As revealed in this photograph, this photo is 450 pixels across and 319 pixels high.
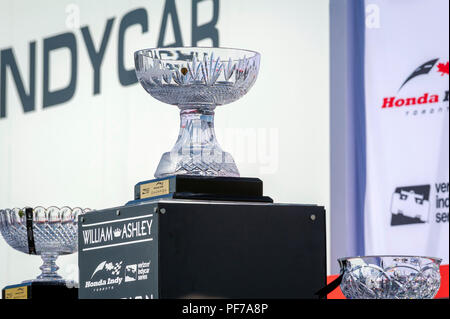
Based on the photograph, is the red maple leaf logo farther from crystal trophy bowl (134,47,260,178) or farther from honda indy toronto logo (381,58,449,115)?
crystal trophy bowl (134,47,260,178)

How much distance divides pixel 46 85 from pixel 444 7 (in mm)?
1924

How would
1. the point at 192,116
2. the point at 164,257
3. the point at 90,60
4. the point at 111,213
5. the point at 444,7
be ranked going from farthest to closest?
the point at 90,60 → the point at 444,7 → the point at 192,116 → the point at 111,213 → the point at 164,257

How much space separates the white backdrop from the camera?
441 centimetres

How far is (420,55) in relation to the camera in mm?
4188

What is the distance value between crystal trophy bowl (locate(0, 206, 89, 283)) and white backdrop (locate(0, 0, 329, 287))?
7.75ft

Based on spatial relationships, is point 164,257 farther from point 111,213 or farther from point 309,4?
point 309,4

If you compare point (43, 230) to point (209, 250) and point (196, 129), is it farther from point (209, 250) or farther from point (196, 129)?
point (209, 250)

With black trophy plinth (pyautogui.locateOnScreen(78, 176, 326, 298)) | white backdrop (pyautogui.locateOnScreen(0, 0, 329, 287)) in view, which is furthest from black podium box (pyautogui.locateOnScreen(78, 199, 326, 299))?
white backdrop (pyautogui.locateOnScreen(0, 0, 329, 287))

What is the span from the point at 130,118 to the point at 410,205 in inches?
54.9

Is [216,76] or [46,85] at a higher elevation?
[46,85]

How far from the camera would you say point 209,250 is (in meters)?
1.24

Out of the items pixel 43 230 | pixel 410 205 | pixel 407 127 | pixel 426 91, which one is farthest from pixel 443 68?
pixel 43 230
